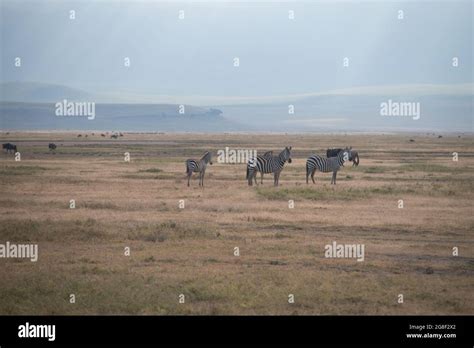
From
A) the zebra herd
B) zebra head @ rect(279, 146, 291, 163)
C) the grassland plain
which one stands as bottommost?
the grassland plain

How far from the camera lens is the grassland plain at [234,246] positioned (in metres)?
12.5

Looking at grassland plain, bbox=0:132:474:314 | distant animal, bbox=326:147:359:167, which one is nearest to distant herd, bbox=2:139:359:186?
grassland plain, bbox=0:132:474:314

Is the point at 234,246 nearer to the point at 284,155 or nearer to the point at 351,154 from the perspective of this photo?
the point at 284,155

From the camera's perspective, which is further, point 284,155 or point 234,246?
point 284,155

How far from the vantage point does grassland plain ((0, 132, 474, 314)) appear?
41.0 feet

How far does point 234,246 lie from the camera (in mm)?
17172

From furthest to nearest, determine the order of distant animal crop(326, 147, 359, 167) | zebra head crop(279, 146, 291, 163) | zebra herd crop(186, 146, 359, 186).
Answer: distant animal crop(326, 147, 359, 167), zebra head crop(279, 146, 291, 163), zebra herd crop(186, 146, 359, 186)

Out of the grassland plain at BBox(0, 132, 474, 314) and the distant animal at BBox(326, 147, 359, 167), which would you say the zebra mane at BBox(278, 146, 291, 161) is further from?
the distant animal at BBox(326, 147, 359, 167)

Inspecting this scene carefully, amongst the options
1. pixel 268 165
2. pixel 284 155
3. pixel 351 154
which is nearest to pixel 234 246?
pixel 268 165

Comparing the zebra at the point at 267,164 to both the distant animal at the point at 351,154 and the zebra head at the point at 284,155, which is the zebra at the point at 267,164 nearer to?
the zebra head at the point at 284,155
